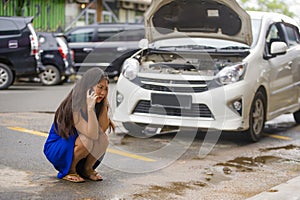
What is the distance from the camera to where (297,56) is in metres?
10.1

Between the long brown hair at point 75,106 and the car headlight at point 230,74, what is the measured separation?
2705 millimetres

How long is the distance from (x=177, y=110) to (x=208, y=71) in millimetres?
708

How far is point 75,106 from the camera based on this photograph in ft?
19.6

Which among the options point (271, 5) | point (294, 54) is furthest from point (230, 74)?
point (271, 5)

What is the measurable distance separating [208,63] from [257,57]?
0.74 metres

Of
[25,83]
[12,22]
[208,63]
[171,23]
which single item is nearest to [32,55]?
[12,22]

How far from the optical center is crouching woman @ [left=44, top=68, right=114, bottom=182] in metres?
5.96

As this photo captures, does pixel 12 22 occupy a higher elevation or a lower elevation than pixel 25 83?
higher

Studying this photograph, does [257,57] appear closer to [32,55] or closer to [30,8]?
[32,55]

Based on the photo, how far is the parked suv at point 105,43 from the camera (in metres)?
20.0

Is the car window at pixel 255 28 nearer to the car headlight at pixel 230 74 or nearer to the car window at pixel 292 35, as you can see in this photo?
the car headlight at pixel 230 74

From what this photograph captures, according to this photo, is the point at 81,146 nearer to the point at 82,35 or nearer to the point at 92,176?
the point at 92,176

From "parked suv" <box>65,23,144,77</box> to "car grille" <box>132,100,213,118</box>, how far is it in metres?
11.1

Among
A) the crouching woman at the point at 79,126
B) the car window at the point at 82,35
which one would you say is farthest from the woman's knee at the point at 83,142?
the car window at the point at 82,35
